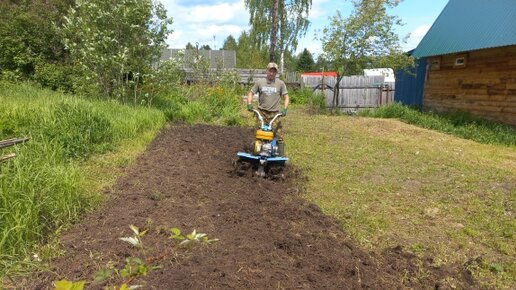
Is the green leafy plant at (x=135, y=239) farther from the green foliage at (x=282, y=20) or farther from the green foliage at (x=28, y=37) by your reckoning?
the green foliage at (x=282, y=20)

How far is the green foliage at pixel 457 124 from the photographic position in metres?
10.6

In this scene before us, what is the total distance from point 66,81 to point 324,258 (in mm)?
10664

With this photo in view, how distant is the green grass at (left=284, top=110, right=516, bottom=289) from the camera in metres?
4.11

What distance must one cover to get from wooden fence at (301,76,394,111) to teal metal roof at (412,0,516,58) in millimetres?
3959

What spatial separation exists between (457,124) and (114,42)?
10.7 metres

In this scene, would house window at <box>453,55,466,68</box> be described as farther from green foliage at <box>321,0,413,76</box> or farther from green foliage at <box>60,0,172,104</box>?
green foliage at <box>60,0,172,104</box>

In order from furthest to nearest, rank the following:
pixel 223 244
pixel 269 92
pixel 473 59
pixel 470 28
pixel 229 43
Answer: pixel 229 43, pixel 470 28, pixel 473 59, pixel 269 92, pixel 223 244

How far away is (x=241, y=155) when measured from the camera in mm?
5965

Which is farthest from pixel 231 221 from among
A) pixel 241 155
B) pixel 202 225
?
pixel 241 155

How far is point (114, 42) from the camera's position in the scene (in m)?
9.95

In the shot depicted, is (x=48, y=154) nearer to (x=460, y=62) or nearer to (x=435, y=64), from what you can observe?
(x=460, y=62)

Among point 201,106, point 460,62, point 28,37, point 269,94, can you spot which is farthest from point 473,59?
point 28,37

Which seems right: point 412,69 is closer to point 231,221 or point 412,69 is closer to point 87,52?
point 87,52

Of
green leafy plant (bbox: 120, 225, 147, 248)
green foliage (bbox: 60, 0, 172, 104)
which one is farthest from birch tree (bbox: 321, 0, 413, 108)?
green leafy plant (bbox: 120, 225, 147, 248)
